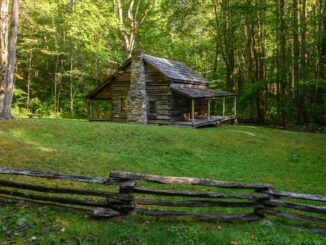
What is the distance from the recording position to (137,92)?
2616 cm

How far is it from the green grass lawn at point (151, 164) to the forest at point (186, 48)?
8.52 meters

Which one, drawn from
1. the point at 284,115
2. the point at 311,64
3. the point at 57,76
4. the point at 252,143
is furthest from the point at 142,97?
the point at 57,76

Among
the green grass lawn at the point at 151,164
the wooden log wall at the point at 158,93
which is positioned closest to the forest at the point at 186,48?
the wooden log wall at the point at 158,93

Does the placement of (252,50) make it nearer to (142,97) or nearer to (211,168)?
(142,97)

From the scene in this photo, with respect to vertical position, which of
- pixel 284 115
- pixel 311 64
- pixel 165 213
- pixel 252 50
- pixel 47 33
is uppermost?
pixel 47 33

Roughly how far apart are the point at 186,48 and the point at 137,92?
16.1 meters

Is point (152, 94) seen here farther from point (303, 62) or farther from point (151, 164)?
point (151, 164)

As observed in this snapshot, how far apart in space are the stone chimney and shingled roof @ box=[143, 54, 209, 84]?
0.86m

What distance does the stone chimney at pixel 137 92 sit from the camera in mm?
25766

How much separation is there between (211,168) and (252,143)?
682cm

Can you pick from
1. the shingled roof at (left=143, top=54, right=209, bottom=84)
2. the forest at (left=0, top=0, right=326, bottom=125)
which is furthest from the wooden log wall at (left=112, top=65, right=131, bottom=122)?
the forest at (left=0, top=0, right=326, bottom=125)

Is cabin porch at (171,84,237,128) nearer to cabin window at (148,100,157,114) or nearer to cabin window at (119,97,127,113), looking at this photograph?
cabin window at (148,100,157,114)

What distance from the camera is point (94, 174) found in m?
10.0

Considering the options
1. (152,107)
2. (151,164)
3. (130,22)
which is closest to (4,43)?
(151,164)
